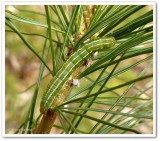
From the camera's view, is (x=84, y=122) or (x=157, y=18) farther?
(x=84, y=122)

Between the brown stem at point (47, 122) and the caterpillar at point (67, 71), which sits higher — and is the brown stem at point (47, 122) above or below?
below

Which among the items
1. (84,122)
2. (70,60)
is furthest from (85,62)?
(84,122)

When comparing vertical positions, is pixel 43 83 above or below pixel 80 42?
above

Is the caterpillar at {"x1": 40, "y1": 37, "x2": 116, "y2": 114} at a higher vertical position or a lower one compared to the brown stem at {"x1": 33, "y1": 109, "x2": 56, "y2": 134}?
higher
